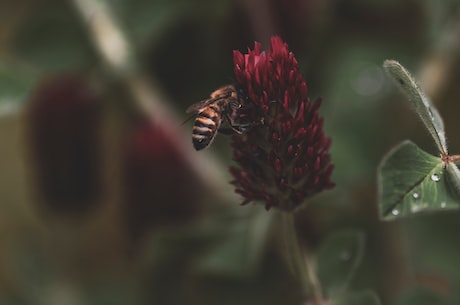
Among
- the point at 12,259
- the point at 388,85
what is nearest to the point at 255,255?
the point at 388,85

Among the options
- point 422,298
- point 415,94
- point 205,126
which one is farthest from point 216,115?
point 422,298

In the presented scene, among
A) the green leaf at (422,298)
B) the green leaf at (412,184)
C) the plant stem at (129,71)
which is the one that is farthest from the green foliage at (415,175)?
the plant stem at (129,71)

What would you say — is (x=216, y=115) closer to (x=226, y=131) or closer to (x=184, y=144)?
(x=226, y=131)

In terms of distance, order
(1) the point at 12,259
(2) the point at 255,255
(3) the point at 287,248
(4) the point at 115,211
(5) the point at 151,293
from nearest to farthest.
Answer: (3) the point at 287,248
(2) the point at 255,255
(5) the point at 151,293
(1) the point at 12,259
(4) the point at 115,211

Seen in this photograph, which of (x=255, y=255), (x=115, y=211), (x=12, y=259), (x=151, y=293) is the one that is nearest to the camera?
(x=255, y=255)

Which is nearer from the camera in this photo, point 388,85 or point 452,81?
point 388,85

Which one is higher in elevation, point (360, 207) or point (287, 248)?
→ point (360, 207)

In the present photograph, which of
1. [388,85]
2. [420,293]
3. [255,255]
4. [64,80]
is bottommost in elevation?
[420,293]

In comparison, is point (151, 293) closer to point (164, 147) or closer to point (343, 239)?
point (164, 147)
